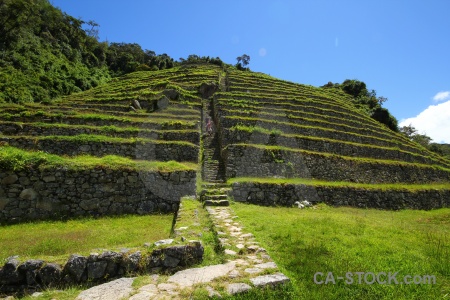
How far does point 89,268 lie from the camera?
189 inches

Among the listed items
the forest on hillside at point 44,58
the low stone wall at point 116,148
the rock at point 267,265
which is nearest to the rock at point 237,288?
the rock at point 267,265

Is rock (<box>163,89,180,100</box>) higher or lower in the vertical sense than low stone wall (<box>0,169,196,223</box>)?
higher

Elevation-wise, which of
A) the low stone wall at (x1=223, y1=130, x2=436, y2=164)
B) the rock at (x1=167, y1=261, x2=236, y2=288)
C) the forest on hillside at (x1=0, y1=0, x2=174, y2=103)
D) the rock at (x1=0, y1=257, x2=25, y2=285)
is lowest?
the rock at (x1=0, y1=257, x2=25, y2=285)

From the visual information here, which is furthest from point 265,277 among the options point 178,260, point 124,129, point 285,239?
point 124,129

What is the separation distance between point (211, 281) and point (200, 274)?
14.4 inches

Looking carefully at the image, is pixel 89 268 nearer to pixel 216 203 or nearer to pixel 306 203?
pixel 216 203

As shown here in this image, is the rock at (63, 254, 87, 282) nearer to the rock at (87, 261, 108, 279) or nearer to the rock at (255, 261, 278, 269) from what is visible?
the rock at (87, 261, 108, 279)

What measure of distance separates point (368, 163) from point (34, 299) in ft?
69.4

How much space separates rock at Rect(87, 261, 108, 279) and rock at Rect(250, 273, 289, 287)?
291 centimetres

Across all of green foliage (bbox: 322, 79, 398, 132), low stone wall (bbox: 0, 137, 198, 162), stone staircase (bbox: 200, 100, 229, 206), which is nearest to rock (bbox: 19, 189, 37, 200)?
low stone wall (bbox: 0, 137, 198, 162)

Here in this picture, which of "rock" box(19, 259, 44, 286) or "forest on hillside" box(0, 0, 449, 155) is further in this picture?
"forest on hillside" box(0, 0, 449, 155)

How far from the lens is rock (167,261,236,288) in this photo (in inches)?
170

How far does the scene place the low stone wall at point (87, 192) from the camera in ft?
32.2

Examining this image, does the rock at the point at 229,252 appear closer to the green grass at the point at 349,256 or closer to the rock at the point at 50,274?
the green grass at the point at 349,256
